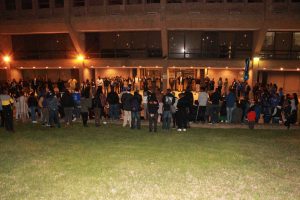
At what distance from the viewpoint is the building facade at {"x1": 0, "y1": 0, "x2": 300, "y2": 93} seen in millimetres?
20375

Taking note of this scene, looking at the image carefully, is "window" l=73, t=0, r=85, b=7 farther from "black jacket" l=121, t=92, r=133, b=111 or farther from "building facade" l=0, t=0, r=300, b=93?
"black jacket" l=121, t=92, r=133, b=111

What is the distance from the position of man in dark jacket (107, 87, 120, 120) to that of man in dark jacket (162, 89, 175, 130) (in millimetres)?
2757

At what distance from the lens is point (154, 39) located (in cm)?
2497

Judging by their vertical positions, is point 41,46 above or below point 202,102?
above

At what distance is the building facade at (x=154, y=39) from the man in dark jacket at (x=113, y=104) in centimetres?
1018

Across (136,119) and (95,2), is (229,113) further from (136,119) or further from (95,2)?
(95,2)

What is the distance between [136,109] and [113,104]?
1.96 m

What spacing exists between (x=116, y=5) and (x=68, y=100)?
12.6 metres

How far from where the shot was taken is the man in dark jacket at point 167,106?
35.8ft

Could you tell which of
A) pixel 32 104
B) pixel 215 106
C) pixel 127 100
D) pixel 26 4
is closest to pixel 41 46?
pixel 26 4

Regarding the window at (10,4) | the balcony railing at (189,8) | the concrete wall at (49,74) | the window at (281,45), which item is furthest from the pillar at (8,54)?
the window at (281,45)

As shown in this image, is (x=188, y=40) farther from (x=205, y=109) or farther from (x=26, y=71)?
(x=26, y=71)

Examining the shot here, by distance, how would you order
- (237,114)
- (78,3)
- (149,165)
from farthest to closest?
(78,3)
(237,114)
(149,165)

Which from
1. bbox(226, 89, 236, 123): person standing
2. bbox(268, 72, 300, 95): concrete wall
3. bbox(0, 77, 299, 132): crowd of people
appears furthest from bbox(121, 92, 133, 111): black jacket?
bbox(268, 72, 300, 95): concrete wall
